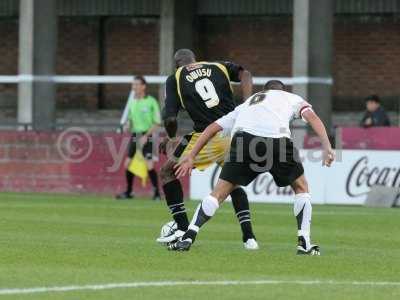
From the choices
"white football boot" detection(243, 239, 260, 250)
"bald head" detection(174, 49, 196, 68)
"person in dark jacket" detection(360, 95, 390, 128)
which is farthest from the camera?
"person in dark jacket" detection(360, 95, 390, 128)

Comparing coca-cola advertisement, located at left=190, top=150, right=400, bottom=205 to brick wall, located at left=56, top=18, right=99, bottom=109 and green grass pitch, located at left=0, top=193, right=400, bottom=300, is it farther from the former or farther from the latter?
brick wall, located at left=56, top=18, right=99, bottom=109

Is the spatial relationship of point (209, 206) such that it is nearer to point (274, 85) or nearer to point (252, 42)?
point (274, 85)

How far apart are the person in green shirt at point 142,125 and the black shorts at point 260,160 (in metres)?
11.4

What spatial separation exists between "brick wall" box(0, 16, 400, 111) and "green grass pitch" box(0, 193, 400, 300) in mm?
10477

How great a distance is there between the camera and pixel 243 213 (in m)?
13.6

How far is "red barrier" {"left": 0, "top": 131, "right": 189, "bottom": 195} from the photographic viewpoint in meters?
26.3

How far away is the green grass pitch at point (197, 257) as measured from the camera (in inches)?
392

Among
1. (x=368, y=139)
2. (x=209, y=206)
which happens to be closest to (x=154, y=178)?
(x=368, y=139)

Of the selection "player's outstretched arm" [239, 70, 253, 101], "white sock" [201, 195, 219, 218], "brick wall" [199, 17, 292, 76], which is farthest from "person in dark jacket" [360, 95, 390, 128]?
"white sock" [201, 195, 219, 218]

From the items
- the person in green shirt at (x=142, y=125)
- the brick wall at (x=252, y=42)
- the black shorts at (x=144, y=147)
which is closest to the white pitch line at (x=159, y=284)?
the person in green shirt at (x=142, y=125)

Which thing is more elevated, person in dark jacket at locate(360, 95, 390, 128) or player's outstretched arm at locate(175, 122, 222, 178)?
player's outstretched arm at locate(175, 122, 222, 178)

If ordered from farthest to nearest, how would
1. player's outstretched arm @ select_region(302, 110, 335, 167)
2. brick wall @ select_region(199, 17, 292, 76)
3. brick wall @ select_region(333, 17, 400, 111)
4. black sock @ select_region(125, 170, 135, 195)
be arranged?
brick wall @ select_region(199, 17, 292, 76), brick wall @ select_region(333, 17, 400, 111), black sock @ select_region(125, 170, 135, 195), player's outstretched arm @ select_region(302, 110, 335, 167)

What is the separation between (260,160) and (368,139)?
1181cm

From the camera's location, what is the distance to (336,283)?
412 inches
